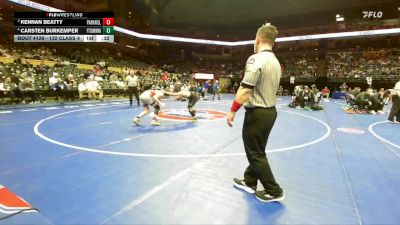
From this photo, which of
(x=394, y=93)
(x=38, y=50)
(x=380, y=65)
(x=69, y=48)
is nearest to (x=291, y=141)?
(x=394, y=93)

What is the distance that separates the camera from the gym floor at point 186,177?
2.90 metres

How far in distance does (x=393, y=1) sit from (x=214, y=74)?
79.8ft

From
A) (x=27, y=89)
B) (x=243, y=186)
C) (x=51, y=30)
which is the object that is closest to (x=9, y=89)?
(x=27, y=89)

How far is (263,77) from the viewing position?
3.17m

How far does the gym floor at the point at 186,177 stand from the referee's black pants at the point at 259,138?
0.28 meters

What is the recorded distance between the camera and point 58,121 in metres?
9.05

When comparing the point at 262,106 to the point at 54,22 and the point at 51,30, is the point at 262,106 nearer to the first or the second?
the point at 54,22

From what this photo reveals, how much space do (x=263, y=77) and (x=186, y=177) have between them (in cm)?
189

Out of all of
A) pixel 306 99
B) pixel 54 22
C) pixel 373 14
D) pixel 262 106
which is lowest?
pixel 306 99

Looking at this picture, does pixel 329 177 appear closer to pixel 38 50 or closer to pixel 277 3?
pixel 38 50

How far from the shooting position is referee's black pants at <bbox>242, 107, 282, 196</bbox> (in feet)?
10.4

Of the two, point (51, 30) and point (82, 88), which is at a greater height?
point (51, 30)

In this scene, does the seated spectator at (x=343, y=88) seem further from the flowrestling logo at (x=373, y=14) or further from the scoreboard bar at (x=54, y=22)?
the scoreboard bar at (x=54, y=22)
